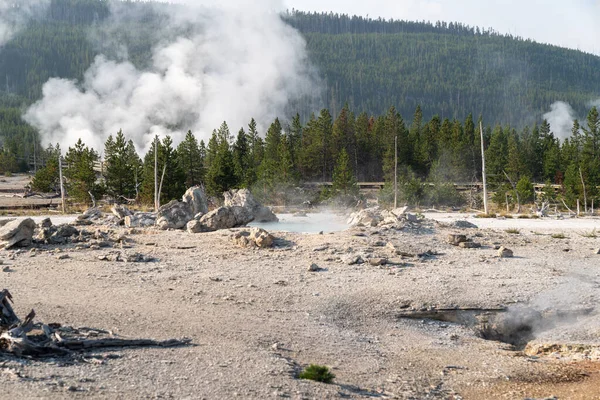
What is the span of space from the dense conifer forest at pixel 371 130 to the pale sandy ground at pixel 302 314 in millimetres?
24671

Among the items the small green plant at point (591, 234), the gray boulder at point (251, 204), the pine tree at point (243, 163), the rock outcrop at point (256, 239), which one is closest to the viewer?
the rock outcrop at point (256, 239)

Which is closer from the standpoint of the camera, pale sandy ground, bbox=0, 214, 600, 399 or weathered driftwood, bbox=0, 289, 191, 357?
pale sandy ground, bbox=0, 214, 600, 399

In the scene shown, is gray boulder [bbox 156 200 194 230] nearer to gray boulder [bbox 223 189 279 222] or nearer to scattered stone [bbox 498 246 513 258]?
gray boulder [bbox 223 189 279 222]

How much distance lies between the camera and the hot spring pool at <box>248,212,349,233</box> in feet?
74.8

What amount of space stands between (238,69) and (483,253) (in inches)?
5230

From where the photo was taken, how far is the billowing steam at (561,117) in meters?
143

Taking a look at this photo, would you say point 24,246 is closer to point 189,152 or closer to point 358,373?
point 358,373

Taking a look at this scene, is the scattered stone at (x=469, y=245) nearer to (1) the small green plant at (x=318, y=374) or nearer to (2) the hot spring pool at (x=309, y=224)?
(2) the hot spring pool at (x=309, y=224)

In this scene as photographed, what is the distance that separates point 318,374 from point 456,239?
33.9 feet

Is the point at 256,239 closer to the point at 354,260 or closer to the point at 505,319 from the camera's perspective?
the point at 354,260

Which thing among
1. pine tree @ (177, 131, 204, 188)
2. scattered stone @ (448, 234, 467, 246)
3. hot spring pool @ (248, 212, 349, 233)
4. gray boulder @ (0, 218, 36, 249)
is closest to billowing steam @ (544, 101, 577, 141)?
pine tree @ (177, 131, 204, 188)

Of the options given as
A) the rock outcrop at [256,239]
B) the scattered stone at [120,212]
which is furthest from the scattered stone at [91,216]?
the rock outcrop at [256,239]

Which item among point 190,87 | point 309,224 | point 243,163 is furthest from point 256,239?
point 190,87

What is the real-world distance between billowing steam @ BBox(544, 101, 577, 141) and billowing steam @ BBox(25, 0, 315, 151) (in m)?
60.5
